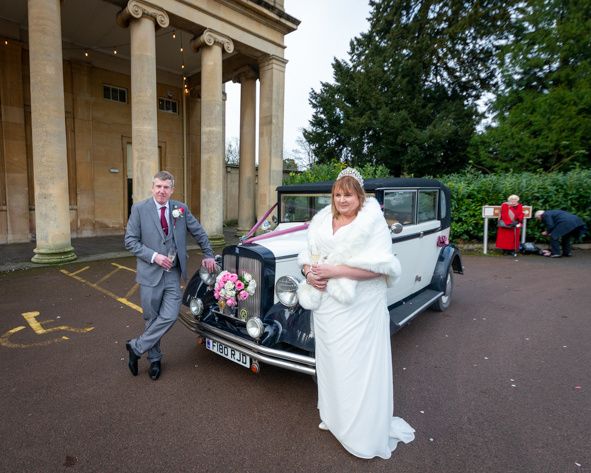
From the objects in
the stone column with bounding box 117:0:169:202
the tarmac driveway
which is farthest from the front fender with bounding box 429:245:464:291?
the stone column with bounding box 117:0:169:202

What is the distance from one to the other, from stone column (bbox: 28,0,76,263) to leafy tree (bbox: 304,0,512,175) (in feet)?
60.0

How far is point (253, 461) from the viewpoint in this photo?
8.24 feet

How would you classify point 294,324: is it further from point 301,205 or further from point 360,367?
point 301,205

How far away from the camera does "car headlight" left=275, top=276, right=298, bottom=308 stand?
132 inches

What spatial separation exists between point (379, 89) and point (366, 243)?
78.8 ft

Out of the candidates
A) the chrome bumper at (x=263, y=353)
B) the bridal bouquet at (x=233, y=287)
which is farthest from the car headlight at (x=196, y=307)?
the bridal bouquet at (x=233, y=287)

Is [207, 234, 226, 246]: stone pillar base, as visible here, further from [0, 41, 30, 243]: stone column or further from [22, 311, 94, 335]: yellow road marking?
[22, 311, 94, 335]: yellow road marking

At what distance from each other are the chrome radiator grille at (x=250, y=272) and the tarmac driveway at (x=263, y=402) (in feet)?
2.31

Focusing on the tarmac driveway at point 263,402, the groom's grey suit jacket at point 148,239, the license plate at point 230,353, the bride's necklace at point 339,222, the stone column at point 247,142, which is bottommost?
the tarmac driveway at point 263,402

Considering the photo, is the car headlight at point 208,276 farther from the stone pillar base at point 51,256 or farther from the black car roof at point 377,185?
Answer: the stone pillar base at point 51,256

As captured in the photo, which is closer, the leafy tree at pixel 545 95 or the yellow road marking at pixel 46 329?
the yellow road marking at pixel 46 329

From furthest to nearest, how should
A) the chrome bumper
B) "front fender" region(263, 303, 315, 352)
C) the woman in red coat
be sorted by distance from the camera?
the woman in red coat
"front fender" region(263, 303, 315, 352)
the chrome bumper

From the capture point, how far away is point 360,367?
8.34 ft

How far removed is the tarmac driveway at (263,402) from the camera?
2537mm
